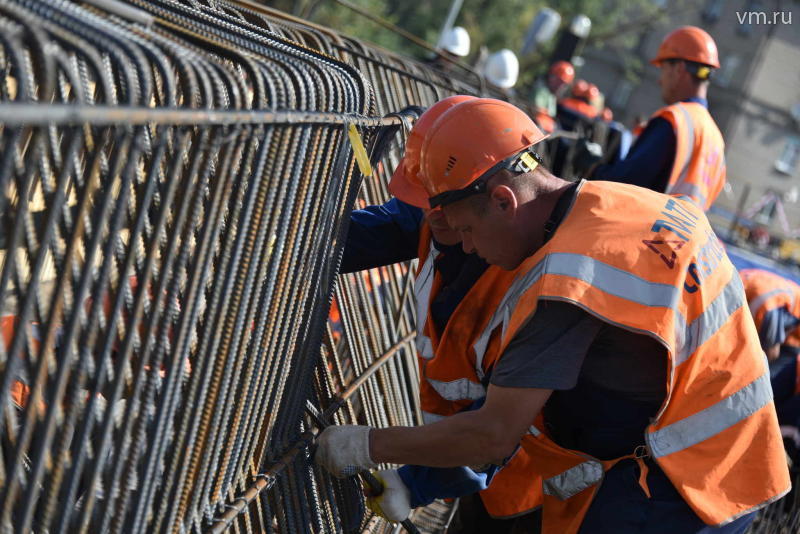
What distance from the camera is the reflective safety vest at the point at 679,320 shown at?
2.40 m

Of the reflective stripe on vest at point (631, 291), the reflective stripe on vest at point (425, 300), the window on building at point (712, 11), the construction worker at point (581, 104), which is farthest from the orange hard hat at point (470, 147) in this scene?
the window on building at point (712, 11)

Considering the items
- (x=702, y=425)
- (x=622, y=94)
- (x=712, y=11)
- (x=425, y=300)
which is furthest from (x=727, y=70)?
(x=702, y=425)

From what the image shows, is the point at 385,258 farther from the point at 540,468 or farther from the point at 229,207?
the point at 229,207

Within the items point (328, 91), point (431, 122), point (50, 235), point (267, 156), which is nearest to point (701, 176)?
point (431, 122)

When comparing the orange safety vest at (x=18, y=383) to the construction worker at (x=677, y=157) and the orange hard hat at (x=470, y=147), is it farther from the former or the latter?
the construction worker at (x=677, y=157)

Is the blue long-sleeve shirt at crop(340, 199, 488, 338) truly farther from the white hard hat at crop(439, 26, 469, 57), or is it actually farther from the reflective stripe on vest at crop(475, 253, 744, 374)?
the white hard hat at crop(439, 26, 469, 57)

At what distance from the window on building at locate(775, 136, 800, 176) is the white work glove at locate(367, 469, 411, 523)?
147ft

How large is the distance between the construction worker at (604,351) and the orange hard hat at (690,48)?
3418mm

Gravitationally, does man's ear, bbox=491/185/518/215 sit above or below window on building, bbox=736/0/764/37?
below

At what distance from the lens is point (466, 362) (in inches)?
115

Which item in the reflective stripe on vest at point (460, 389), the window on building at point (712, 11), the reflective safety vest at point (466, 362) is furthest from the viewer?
the window on building at point (712, 11)

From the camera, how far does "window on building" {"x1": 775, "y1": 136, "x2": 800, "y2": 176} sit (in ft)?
144

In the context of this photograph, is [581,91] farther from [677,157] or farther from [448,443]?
[448,443]

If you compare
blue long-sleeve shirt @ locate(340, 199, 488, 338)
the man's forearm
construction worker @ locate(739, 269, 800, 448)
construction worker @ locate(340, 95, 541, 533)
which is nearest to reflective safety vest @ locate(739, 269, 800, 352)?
construction worker @ locate(739, 269, 800, 448)
